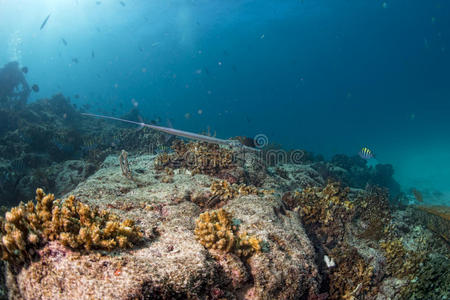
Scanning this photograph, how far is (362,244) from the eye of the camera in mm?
6234

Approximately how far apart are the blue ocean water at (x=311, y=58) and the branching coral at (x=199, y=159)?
634 inches

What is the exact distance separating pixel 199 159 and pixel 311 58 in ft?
416

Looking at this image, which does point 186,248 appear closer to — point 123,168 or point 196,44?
point 123,168

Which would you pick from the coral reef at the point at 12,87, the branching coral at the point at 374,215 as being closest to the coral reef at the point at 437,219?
the branching coral at the point at 374,215

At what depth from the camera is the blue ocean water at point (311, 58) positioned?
5622 centimetres

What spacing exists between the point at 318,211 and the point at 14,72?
36702 millimetres

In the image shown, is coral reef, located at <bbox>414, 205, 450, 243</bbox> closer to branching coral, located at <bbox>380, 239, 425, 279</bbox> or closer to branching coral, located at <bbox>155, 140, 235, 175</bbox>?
branching coral, located at <bbox>380, 239, 425, 279</bbox>

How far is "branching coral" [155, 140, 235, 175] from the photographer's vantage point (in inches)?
299

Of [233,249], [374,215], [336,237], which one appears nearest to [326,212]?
[336,237]

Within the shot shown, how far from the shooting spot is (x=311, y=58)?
113875 millimetres

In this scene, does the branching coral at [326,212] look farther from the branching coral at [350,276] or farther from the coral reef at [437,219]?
the coral reef at [437,219]

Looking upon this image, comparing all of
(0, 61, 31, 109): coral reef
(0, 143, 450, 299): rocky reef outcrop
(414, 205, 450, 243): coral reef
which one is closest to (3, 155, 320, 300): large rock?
(0, 143, 450, 299): rocky reef outcrop

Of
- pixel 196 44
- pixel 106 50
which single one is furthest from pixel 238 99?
pixel 106 50

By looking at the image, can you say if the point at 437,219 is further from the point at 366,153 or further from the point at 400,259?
the point at 400,259
